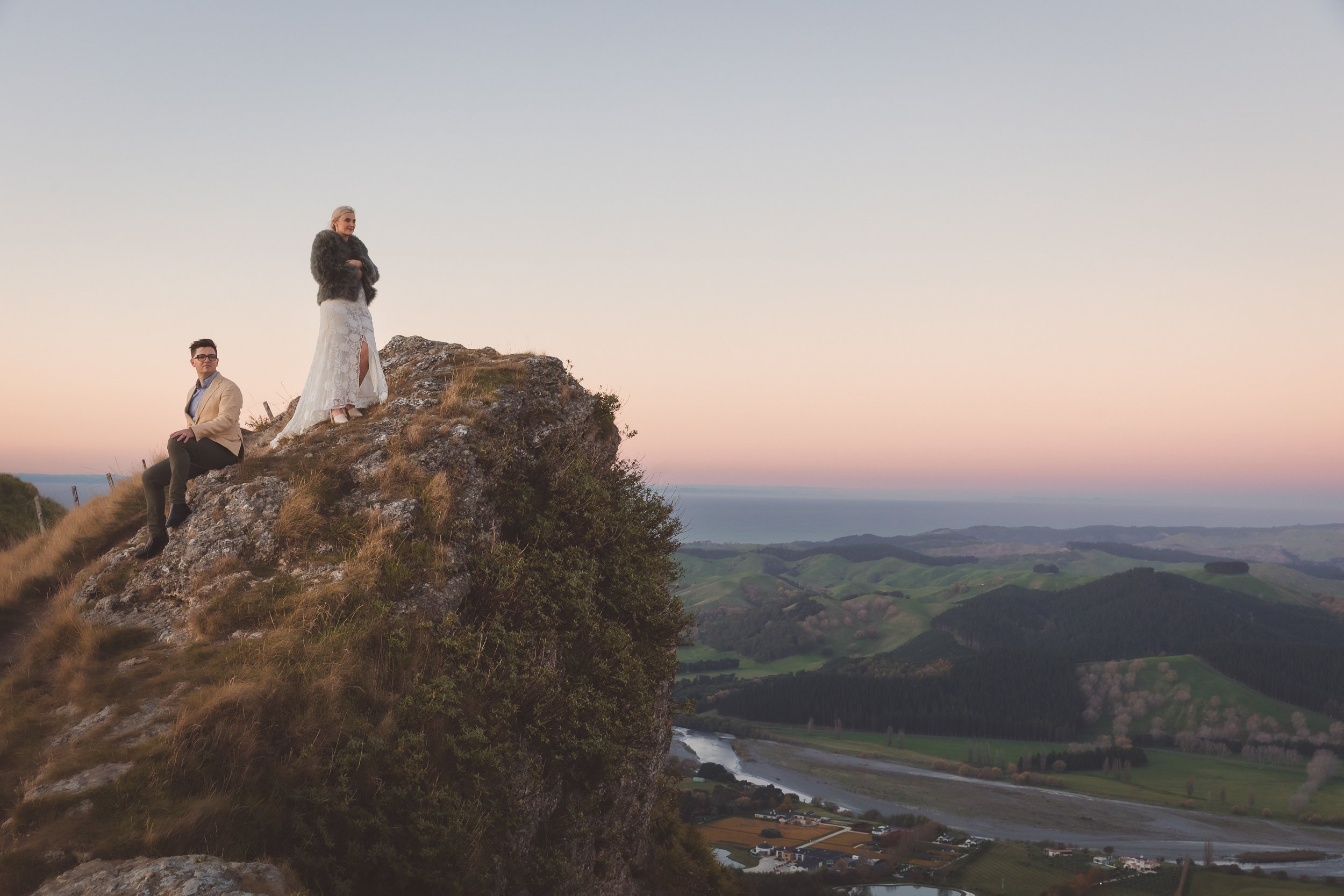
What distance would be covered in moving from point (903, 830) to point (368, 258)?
401 feet

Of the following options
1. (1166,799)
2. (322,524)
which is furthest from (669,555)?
(1166,799)

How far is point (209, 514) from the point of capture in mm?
11328

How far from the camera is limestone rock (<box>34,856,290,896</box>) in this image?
5.30 m

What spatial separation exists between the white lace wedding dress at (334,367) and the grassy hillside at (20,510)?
15518 millimetres

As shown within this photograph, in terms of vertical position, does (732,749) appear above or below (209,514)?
below

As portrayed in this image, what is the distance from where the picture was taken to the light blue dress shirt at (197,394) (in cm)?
1154

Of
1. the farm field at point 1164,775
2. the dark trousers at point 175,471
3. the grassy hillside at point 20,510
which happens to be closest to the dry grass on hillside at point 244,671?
the dark trousers at point 175,471

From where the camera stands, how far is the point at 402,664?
349 inches

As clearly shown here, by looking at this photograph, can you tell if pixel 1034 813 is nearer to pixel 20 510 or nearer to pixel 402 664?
pixel 20 510

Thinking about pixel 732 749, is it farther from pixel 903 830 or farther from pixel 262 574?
pixel 262 574

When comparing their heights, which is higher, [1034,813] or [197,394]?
[197,394]

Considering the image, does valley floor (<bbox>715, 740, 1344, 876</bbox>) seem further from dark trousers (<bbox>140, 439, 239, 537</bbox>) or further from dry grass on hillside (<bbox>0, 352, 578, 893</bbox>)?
dark trousers (<bbox>140, 439, 239, 537</bbox>)

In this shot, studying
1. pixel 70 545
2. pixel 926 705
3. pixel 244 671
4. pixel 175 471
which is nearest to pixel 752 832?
pixel 926 705

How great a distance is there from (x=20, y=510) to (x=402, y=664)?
26.7 metres
